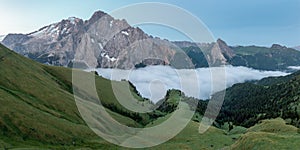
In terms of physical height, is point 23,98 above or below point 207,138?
above

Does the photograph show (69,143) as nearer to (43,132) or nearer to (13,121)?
(43,132)

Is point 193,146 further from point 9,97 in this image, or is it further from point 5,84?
point 5,84

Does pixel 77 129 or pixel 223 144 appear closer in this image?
pixel 223 144

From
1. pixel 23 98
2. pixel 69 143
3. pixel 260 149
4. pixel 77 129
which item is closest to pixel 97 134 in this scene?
pixel 77 129

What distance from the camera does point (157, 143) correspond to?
150000 millimetres

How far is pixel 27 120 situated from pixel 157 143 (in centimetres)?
5355

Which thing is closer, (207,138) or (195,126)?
(207,138)

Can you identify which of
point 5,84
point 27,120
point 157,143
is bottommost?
point 157,143

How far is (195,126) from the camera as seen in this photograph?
18988cm

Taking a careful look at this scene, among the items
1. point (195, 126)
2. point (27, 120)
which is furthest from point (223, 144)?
point (27, 120)

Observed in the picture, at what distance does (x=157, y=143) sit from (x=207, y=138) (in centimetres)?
2215

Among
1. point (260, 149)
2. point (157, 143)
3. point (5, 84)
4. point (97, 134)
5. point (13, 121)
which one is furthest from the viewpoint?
point (5, 84)

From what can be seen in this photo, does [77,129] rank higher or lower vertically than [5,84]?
lower

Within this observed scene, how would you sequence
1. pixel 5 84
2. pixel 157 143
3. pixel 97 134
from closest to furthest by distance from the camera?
1. pixel 157 143
2. pixel 97 134
3. pixel 5 84
